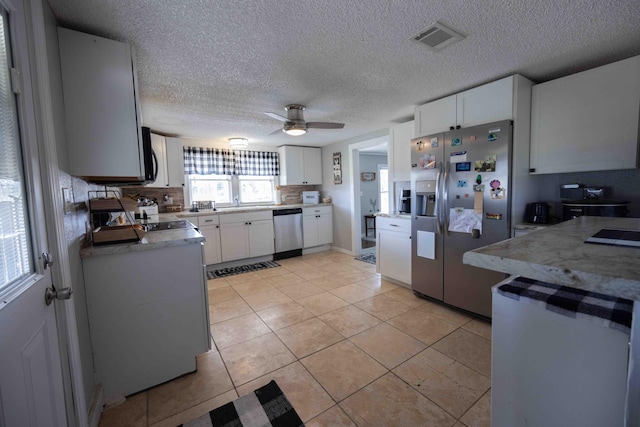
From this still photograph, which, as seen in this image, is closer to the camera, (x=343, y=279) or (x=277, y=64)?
(x=277, y=64)

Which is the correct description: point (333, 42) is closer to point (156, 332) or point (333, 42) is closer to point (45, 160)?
point (45, 160)

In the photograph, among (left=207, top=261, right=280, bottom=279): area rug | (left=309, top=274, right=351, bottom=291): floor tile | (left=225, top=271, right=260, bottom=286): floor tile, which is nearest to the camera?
(left=309, top=274, right=351, bottom=291): floor tile

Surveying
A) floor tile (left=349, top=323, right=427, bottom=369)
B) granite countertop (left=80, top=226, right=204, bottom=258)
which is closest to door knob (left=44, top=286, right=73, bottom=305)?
granite countertop (left=80, top=226, right=204, bottom=258)

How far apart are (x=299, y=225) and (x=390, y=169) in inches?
81.4

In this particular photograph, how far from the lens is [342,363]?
6.30 feet

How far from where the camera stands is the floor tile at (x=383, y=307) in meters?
2.62

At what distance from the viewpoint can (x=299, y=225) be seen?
16.4ft

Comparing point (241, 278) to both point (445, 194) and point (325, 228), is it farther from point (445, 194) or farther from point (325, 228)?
point (445, 194)

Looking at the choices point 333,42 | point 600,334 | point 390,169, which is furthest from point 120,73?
point 390,169

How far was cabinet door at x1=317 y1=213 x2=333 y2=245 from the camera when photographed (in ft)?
17.2

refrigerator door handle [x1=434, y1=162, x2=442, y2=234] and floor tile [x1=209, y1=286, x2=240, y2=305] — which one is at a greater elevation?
refrigerator door handle [x1=434, y1=162, x2=442, y2=234]

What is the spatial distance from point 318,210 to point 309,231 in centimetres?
45

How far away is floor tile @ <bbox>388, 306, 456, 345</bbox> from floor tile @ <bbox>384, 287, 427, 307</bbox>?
0.75ft

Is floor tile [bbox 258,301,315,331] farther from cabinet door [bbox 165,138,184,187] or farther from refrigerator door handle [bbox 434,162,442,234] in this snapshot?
cabinet door [bbox 165,138,184,187]
